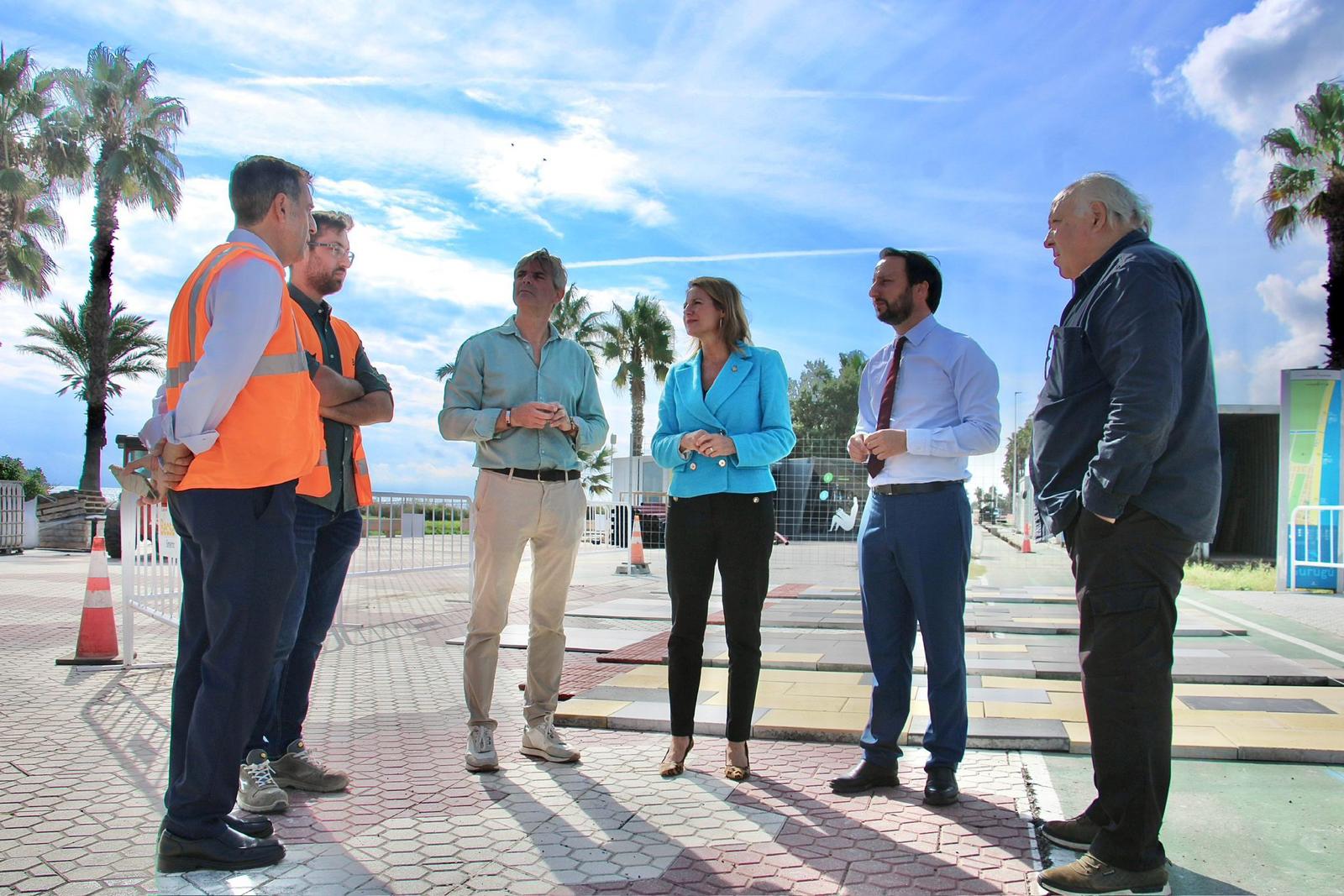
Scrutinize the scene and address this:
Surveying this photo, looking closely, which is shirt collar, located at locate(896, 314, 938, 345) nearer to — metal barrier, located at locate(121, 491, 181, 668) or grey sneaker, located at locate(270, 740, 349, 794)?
grey sneaker, located at locate(270, 740, 349, 794)

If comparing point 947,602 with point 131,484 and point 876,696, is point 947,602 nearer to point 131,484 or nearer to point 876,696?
point 876,696

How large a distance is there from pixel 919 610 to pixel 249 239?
2.53 metres

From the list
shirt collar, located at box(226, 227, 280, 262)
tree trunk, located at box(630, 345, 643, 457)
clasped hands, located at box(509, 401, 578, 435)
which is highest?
tree trunk, located at box(630, 345, 643, 457)

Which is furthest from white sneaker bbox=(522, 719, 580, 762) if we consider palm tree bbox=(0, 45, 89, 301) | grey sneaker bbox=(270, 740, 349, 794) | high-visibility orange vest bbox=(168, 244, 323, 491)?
palm tree bbox=(0, 45, 89, 301)

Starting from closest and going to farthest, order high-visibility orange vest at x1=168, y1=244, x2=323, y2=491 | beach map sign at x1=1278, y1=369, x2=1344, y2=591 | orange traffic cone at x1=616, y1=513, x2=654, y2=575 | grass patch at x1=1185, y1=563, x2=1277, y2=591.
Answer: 1. high-visibility orange vest at x1=168, y1=244, x2=323, y2=491
2. beach map sign at x1=1278, y1=369, x2=1344, y2=591
3. grass patch at x1=1185, y1=563, x2=1277, y2=591
4. orange traffic cone at x1=616, y1=513, x2=654, y2=575

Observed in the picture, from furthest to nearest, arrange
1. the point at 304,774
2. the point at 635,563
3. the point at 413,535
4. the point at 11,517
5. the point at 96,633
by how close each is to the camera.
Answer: the point at 11,517
the point at 635,563
the point at 413,535
the point at 96,633
the point at 304,774

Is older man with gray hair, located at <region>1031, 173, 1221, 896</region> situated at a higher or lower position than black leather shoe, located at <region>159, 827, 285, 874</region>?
higher

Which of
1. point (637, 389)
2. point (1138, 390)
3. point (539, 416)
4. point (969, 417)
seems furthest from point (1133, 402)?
point (637, 389)

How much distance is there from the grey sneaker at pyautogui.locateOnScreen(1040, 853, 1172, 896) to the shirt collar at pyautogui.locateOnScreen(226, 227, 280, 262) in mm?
2789

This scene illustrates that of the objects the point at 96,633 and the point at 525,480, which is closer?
the point at 525,480

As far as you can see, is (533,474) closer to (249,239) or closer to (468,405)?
(468,405)

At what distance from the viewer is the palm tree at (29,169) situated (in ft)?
84.1

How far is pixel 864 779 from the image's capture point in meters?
3.50

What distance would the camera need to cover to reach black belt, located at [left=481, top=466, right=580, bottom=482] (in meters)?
4.05
